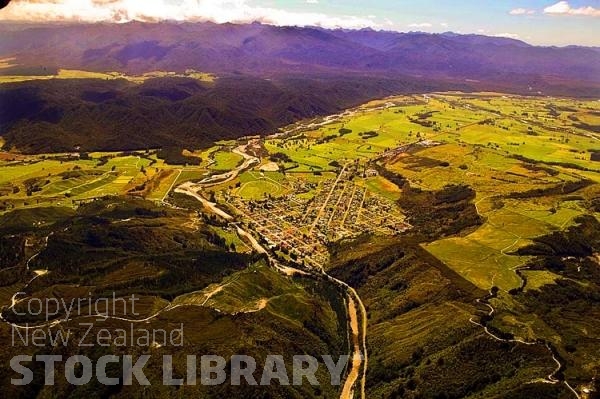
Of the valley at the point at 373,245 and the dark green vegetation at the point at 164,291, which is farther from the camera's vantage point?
the valley at the point at 373,245

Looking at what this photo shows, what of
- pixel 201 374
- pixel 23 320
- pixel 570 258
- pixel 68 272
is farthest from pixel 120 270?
pixel 570 258

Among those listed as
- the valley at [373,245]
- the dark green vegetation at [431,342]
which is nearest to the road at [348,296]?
the valley at [373,245]

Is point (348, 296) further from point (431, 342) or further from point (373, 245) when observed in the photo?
point (431, 342)

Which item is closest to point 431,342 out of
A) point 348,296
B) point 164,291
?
point 348,296

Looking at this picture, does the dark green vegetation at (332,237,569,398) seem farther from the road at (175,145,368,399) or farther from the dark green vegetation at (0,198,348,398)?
the dark green vegetation at (0,198,348,398)

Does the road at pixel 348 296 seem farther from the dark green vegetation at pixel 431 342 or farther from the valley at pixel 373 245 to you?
the dark green vegetation at pixel 431 342

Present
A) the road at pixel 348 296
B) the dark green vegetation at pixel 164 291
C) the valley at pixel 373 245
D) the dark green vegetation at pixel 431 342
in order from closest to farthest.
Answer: the dark green vegetation at pixel 431 342
the dark green vegetation at pixel 164 291
the valley at pixel 373 245
the road at pixel 348 296

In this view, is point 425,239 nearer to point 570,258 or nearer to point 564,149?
point 570,258

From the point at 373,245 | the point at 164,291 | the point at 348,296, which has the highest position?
the point at 373,245
